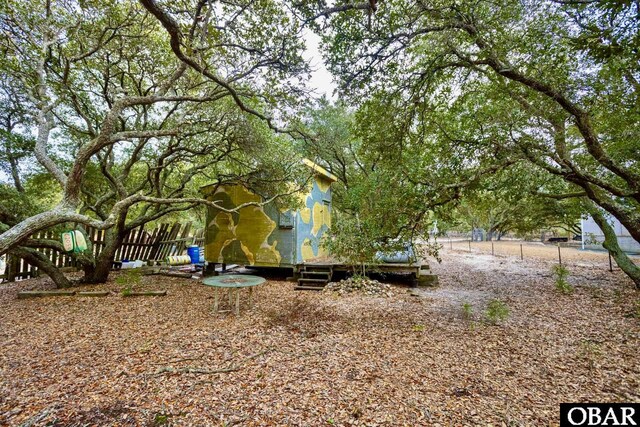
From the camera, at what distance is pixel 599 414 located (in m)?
2.41

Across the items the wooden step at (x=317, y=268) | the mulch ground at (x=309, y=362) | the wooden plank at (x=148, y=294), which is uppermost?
the wooden step at (x=317, y=268)

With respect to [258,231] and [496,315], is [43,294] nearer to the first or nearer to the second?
[258,231]

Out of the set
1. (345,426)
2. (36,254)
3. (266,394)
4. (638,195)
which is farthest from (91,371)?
(638,195)

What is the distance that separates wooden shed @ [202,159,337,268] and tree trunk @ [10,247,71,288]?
3776mm

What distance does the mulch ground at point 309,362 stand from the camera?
2.39m

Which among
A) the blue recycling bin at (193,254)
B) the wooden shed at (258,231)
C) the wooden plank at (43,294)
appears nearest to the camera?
the wooden plank at (43,294)

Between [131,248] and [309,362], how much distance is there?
33.3 ft

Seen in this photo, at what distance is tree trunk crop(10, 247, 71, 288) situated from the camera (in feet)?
19.0

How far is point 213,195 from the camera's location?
31.0ft

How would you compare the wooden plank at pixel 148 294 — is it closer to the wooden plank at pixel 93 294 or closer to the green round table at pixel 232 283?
the wooden plank at pixel 93 294

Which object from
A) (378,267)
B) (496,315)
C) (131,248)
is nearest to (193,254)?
(131,248)

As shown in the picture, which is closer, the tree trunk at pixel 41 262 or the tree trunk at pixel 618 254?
the tree trunk at pixel 41 262

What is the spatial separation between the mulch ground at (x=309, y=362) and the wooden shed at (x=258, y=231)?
115 inches

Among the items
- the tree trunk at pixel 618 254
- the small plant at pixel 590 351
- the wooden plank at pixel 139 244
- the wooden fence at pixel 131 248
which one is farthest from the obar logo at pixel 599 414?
the wooden plank at pixel 139 244
